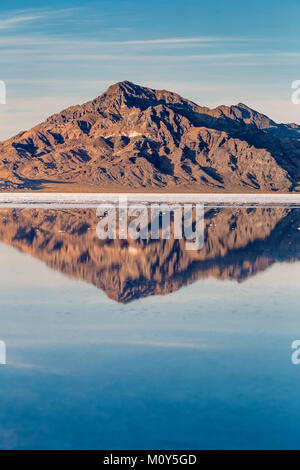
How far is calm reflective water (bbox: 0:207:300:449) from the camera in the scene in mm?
10352

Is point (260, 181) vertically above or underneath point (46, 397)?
above

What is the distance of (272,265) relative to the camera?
28.2 metres

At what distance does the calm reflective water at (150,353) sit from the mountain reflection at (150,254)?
0.15 m

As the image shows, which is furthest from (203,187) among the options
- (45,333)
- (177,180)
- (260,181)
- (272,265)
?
(45,333)

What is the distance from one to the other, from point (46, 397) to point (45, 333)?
15.4 ft

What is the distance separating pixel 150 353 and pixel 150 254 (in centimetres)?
1662

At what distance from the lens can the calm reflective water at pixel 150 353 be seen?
1035cm
